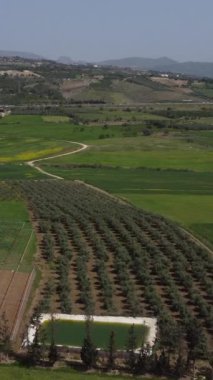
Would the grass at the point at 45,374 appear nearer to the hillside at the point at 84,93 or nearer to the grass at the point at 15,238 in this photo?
the grass at the point at 15,238

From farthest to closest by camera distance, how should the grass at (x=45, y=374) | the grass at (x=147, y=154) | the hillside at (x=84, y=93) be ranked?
the hillside at (x=84, y=93) → the grass at (x=147, y=154) → the grass at (x=45, y=374)

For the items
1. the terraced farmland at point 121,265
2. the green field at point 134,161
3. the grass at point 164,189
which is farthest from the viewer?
the green field at point 134,161

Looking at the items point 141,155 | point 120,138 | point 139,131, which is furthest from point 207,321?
point 139,131

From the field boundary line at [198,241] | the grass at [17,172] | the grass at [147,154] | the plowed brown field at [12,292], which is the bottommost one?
the grass at [17,172]

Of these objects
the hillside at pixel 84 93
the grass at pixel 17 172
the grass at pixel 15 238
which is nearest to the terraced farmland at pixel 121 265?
the grass at pixel 15 238

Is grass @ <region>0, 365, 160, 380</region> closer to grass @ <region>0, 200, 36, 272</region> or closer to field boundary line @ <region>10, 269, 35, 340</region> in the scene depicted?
field boundary line @ <region>10, 269, 35, 340</region>

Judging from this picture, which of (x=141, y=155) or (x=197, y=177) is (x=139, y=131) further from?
(x=197, y=177)

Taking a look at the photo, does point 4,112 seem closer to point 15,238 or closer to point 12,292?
point 15,238
